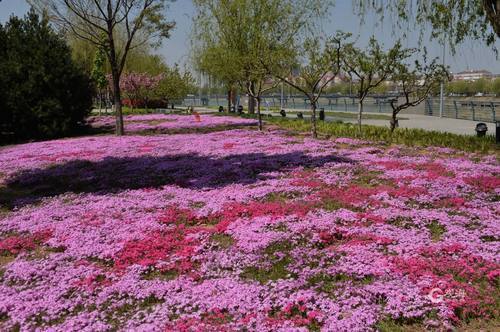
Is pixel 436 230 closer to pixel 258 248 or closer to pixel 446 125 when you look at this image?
pixel 258 248

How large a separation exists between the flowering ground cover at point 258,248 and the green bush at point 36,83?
14.4 m

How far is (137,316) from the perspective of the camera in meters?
5.66

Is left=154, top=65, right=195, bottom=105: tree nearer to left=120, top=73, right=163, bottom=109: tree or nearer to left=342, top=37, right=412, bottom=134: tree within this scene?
left=120, top=73, right=163, bottom=109: tree

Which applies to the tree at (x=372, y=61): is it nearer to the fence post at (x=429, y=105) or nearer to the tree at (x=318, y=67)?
the tree at (x=318, y=67)

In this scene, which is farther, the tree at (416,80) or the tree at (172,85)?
the tree at (172,85)

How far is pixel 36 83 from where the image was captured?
27688 mm

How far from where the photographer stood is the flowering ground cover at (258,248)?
5566 mm

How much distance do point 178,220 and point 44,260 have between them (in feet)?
9.29

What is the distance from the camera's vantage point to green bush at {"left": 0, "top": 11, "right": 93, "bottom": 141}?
90.2 feet

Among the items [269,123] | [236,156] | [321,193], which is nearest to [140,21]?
[269,123]

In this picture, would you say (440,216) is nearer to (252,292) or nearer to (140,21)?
(252,292)

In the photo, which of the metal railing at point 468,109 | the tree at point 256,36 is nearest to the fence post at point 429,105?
the metal railing at point 468,109

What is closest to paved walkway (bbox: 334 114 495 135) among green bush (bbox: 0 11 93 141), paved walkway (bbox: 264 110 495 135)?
paved walkway (bbox: 264 110 495 135)

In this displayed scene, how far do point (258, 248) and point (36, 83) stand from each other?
974 inches
